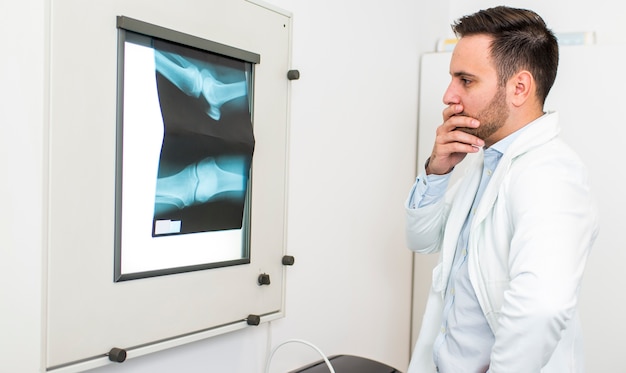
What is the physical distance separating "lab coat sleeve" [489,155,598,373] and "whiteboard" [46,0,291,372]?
66 cm

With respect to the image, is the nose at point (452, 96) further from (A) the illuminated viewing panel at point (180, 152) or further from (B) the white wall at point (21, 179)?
(B) the white wall at point (21, 179)

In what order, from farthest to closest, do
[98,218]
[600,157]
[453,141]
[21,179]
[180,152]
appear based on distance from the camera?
[600,157] < [453,141] < [180,152] < [98,218] < [21,179]

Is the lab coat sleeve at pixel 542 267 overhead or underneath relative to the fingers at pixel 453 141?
underneath

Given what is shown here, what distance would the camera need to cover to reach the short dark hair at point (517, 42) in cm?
124

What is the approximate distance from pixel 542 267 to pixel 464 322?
29 cm

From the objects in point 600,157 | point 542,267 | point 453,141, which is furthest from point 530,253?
point 600,157

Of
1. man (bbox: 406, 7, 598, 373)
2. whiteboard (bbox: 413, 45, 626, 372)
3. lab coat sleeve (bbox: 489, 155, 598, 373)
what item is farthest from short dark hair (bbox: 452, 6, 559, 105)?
whiteboard (bbox: 413, 45, 626, 372)

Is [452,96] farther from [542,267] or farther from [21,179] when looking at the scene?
[21,179]

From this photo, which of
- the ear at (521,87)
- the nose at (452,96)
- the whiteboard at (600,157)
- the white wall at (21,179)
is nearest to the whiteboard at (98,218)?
the white wall at (21,179)

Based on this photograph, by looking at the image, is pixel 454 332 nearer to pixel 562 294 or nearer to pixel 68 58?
pixel 562 294

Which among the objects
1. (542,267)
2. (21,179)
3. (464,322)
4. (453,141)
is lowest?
(464,322)

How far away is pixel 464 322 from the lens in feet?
4.11

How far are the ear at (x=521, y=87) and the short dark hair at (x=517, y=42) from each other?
0.05ft

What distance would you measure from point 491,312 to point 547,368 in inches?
7.3
